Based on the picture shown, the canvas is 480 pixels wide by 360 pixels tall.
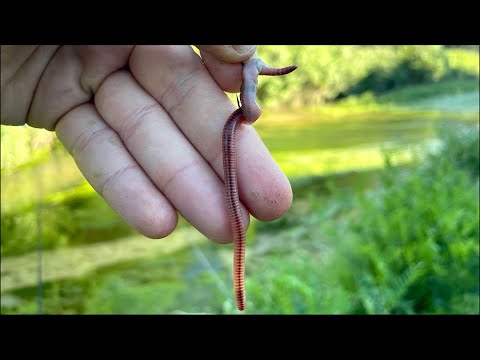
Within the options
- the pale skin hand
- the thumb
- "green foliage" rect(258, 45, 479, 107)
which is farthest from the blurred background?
the thumb

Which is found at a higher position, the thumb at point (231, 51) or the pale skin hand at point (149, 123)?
the thumb at point (231, 51)

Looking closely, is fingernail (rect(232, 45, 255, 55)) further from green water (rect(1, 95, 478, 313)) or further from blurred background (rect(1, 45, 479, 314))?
green water (rect(1, 95, 478, 313))

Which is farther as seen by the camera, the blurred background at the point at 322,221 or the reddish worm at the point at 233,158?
the blurred background at the point at 322,221

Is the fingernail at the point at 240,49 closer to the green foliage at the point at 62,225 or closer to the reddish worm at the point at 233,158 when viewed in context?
the reddish worm at the point at 233,158

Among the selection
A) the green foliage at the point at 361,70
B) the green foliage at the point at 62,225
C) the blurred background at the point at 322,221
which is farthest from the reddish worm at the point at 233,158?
the green foliage at the point at 62,225

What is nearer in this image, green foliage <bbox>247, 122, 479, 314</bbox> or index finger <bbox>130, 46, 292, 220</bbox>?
index finger <bbox>130, 46, 292, 220</bbox>
